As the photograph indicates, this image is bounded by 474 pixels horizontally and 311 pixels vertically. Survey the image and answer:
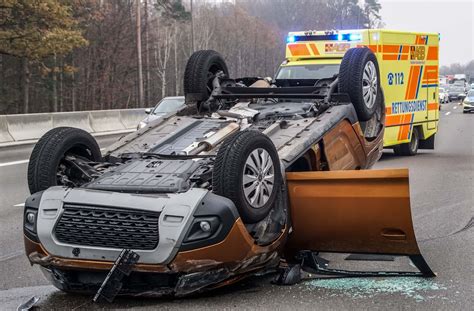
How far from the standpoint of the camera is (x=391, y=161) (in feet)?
47.4

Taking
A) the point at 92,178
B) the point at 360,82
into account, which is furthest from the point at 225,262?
the point at 360,82

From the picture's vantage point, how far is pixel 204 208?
4.29 meters

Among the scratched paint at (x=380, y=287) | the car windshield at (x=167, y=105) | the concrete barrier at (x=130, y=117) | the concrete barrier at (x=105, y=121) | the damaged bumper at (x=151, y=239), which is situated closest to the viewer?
the damaged bumper at (x=151, y=239)

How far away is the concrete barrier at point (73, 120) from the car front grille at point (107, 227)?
18205mm

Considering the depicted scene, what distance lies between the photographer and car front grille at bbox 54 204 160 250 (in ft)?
13.9

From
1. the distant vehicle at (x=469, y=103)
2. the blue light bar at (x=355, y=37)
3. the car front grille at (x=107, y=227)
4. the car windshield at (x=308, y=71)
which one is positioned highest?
the blue light bar at (x=355, y=37)

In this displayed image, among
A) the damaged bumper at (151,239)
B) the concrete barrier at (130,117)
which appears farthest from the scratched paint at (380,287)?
the concrete barrier at (130,117)

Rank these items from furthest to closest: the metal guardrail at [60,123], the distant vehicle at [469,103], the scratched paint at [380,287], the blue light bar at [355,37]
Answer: the distant vehicle at [469,103], the metal guardrail at [60,123], the blue light bar at [355,37], the scratched paint at [380,287]

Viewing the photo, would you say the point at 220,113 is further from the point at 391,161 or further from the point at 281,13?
the point at 281,13

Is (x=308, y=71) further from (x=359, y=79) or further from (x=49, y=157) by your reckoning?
(x=49, y=157)

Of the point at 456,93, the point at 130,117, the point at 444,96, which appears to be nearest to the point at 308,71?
the point at 130,117

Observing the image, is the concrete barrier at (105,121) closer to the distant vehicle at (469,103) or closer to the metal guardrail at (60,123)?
the metal guardrail at (60,123)

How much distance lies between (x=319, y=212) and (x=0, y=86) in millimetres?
35161

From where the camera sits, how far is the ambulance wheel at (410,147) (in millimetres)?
15141
